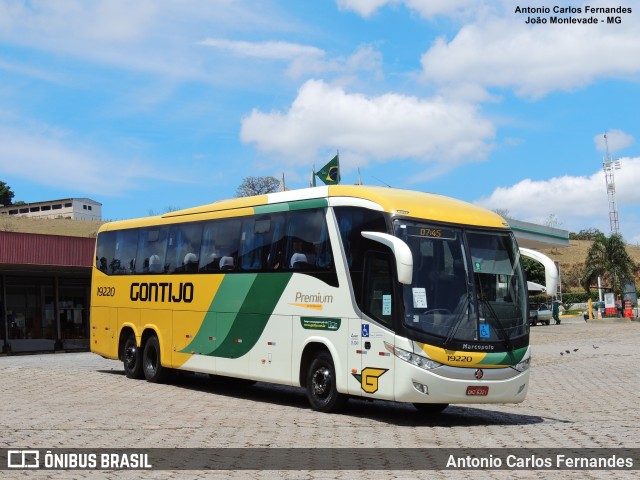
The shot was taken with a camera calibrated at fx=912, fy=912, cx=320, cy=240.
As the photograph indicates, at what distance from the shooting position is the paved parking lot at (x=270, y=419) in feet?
35.0

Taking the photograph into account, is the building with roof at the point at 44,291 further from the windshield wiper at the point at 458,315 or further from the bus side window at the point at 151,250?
the windshield wiper at the point at 458,315

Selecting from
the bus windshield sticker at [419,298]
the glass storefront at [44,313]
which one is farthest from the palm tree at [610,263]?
the bus windshield sticker at [419,298]

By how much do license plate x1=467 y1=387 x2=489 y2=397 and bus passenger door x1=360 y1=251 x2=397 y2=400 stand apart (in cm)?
115

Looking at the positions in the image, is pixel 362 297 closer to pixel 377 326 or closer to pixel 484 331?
pixel 377 326

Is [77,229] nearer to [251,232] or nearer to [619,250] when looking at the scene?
[619,250]

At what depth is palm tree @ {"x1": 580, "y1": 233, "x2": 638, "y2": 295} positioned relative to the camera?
63156 mm

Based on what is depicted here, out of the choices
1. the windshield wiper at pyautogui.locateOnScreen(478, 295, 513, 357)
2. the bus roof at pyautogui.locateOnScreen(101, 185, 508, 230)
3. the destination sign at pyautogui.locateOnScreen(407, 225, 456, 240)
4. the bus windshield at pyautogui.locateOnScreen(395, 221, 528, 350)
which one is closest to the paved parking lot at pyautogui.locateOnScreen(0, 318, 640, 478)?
the windshield wiper at pyautogui.locateOnScreen(478, 295, 513, 357)

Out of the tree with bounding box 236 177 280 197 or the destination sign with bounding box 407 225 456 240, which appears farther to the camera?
the tree with bounding box 236 177 280 197

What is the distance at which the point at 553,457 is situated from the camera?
988 centimetres

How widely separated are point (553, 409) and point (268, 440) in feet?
22.7

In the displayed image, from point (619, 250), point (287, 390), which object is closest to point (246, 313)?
point (287, 390)

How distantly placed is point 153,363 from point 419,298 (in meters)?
9.07

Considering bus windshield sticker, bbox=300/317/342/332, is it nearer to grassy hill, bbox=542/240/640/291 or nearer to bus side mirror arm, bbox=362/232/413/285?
bus side mirror arm, bbox=362/232/413/285

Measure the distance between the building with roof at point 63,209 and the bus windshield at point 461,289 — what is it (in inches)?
4178
